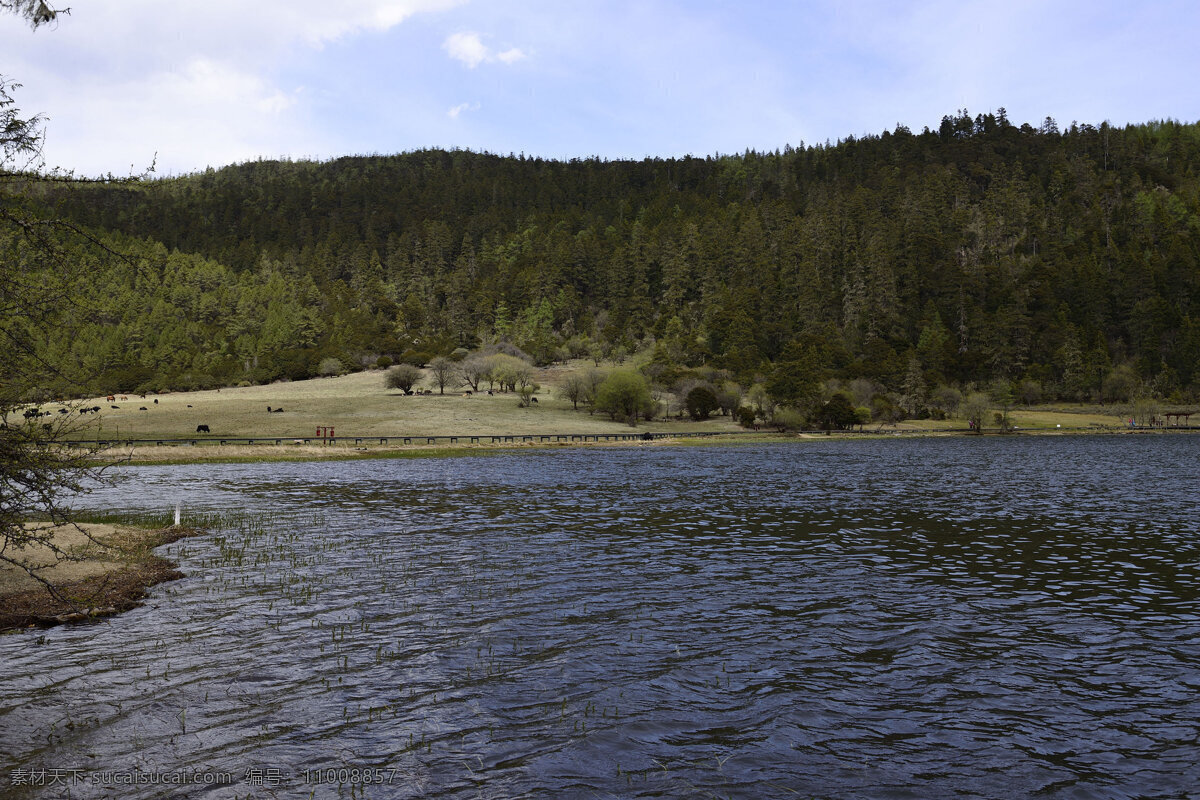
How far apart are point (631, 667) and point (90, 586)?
15573 mm

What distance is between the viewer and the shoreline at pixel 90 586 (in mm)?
17953

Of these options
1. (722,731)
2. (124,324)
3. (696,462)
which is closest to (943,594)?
(722,731)

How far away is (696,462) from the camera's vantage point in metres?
72.3

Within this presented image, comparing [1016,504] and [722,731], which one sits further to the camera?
[1016,504]

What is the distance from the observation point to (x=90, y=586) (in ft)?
66.1

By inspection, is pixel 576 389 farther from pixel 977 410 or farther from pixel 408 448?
pixel 977 410

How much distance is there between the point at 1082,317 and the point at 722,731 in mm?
208177

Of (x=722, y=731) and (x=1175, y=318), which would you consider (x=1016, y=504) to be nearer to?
(x=722, y=731)

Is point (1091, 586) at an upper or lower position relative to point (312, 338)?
lower

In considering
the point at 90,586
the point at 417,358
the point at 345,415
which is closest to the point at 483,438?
the point at 345,415

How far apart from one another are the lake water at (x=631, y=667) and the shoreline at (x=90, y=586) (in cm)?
64

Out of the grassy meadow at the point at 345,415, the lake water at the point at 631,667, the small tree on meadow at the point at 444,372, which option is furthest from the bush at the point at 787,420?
the lake water at the point at 631,667

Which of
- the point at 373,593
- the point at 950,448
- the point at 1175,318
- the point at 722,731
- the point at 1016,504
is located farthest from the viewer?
the point at 1175,318

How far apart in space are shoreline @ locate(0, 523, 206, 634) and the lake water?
2.08 ft
